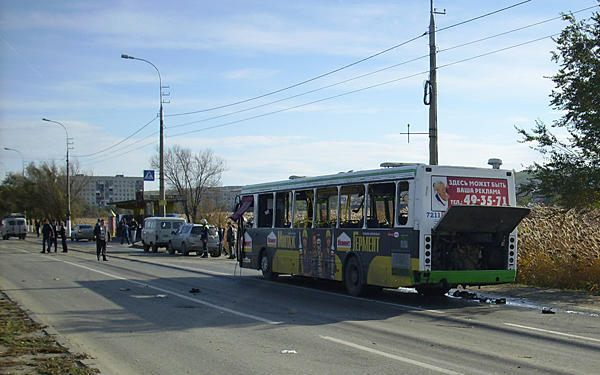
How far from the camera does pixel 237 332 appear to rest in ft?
34.3

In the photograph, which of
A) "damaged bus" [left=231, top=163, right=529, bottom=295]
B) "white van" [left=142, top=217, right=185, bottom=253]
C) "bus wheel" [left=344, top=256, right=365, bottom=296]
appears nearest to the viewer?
"damaged bus" [left=231, top=163, right=529, bottom=295]

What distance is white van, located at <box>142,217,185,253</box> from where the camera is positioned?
38406 mm

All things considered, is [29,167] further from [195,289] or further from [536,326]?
[536,326]

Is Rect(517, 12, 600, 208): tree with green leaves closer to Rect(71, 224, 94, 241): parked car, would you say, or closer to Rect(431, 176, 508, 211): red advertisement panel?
Rect(431, 176, 508, 211): red advertisement panel

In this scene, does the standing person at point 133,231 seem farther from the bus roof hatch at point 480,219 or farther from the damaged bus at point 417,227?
the bus roof hatch at point 480,219

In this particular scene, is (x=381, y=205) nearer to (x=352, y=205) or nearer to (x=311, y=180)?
(x=352, y=205)

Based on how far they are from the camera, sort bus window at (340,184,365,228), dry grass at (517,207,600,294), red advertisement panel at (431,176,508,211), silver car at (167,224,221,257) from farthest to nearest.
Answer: silver car at (167,224,221,257) < dry grass at (517,207,600,294) < bus window at (340,184,365,228) < red advertisement panel at (431,176,508,211)

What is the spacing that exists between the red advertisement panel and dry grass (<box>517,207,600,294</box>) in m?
3.84

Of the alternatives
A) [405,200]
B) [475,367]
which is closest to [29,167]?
[405,200]

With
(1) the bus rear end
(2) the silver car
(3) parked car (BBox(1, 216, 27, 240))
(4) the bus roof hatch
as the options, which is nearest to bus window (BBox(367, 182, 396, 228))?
(1) the bus rear end

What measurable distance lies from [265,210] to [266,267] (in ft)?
5.58

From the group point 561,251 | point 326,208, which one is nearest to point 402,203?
point 326,208

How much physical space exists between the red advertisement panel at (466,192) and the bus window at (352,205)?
2.16 metres

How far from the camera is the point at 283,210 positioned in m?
19.1
